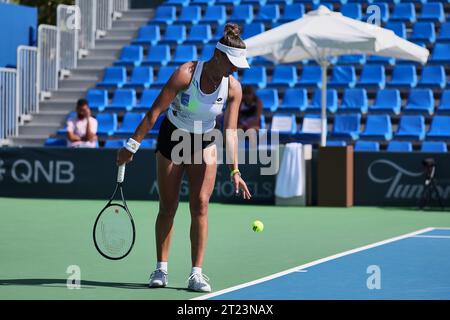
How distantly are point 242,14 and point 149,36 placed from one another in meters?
2.17

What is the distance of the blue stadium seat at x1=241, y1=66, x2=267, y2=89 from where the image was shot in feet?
67.7

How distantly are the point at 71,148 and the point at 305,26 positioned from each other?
14.7 feet

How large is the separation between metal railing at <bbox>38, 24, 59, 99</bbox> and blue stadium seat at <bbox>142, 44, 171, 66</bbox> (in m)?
1.89

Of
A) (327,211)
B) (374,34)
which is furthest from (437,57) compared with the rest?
(327,211)

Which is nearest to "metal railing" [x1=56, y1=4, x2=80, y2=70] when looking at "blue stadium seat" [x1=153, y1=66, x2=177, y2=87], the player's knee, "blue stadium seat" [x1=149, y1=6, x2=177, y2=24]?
"blue stadium seat" [x1=149, y1=6, x2=177, y2=24]

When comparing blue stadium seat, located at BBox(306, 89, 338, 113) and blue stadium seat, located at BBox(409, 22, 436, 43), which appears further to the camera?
blue stadium seat, located at BBox(409, 22, 436, 43)

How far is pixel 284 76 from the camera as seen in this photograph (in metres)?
20.7

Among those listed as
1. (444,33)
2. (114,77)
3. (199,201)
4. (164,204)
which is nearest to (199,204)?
(199,201)

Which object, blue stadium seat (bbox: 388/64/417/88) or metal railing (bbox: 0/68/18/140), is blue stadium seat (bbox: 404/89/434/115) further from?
metal railing (bbox: 0/68/18/140)

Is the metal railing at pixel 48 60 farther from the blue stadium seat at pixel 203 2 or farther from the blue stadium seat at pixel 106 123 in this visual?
the blue stadium seat at pixel 203 2

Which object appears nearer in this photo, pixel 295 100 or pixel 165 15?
pixel 295 100

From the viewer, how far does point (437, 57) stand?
20.0 metres

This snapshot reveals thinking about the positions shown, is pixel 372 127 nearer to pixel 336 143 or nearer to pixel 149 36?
pixel 336 143

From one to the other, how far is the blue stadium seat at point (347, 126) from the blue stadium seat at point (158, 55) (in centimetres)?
467
